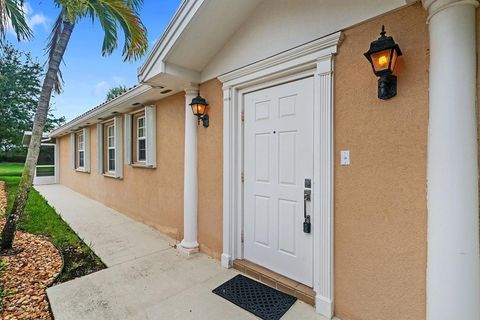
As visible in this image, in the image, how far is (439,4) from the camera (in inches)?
65.0

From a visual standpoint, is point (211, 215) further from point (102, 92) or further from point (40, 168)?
point (102, 92)

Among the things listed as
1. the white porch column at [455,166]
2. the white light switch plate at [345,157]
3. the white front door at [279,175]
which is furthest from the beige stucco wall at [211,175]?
the white porch column at [455,166]

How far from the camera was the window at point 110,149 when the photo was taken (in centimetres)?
726

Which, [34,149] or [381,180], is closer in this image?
[381,180]

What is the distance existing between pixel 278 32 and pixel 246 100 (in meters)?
0.92

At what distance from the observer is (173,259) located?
3742 millimetres

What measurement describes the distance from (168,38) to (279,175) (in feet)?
7.72

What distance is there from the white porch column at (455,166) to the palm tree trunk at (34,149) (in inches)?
195

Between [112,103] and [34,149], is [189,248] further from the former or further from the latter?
[112,103]

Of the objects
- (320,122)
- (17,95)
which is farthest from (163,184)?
(17,95)

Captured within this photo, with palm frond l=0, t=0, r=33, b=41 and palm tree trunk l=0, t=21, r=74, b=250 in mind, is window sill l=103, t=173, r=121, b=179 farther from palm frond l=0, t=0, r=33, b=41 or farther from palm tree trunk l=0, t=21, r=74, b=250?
palm frond l=0, t=0, r=33, b=41

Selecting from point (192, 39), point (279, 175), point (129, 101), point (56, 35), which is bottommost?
point (279, 175)

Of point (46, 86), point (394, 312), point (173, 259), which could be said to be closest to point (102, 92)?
point (46, 86)

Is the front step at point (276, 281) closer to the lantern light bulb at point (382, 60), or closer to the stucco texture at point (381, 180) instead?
the stucco texture at point (381, 180)
